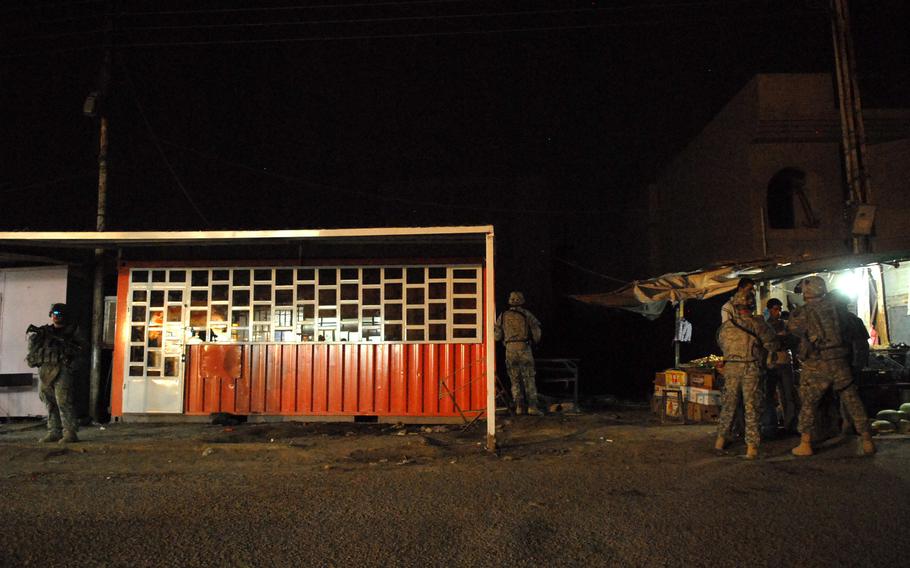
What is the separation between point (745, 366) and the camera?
696 centimetres

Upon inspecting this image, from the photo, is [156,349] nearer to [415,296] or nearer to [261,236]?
[261,236]

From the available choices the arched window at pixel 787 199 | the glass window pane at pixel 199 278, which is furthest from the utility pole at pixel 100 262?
the arched window at pixel 787 199

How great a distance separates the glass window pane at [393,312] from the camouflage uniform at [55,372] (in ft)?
15.7

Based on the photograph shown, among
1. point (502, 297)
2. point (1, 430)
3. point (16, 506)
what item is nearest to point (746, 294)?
point (16, 506)

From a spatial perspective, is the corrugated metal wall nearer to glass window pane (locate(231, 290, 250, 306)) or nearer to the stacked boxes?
glass window pane (locate(231, 290, 250, 306))

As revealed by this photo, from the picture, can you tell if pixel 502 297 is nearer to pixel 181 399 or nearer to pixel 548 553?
pixel 181 399

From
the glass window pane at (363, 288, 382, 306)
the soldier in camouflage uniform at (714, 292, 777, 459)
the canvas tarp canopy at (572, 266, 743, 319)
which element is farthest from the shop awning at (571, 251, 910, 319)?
the glass window pane at (363, 288, 382, 306)

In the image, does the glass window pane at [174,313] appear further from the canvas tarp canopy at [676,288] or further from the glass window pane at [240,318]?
the canvas tarp canopy at [676,288]

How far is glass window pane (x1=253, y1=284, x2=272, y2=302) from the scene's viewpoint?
11.0 m

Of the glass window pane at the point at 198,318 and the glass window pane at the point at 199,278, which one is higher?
the glass window pane at the point at 199,278

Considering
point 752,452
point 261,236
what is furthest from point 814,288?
point 261,236

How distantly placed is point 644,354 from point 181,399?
15.2 metres

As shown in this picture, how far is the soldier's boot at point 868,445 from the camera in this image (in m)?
6.73

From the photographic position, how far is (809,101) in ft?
47.8
